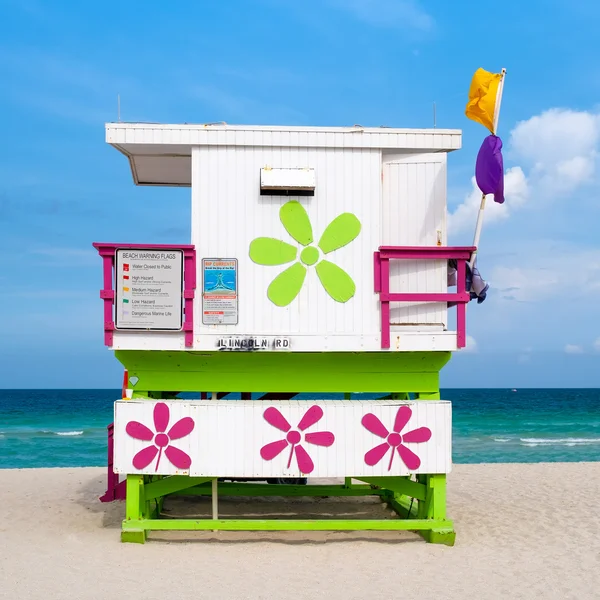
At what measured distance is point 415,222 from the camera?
32.6ft

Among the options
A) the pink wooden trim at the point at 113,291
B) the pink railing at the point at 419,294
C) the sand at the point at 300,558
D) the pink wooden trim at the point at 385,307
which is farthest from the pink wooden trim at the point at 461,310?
the pink wooden trim at the point at 113,291

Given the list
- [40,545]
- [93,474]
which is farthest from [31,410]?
[40,545]

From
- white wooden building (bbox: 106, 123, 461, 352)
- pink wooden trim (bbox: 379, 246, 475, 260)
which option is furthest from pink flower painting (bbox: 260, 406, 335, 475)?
pink wooden trim (bbox: 379, 246, 475, 260)

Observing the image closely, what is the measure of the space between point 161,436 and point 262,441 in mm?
1256

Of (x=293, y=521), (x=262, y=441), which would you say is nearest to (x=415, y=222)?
(x=262, y=441)

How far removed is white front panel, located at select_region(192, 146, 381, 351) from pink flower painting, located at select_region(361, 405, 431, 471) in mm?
922

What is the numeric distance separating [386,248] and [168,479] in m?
4.12

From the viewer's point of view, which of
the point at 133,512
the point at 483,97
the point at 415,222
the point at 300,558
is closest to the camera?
the point at 300,558

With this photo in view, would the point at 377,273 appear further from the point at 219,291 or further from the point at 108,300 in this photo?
the point at 108,300

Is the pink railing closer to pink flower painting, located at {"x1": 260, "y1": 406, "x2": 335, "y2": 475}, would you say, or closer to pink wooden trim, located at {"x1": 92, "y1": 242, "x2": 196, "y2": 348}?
pink flower painting, located at {"x1": 260, "y1": 406, "x2": 335, "y2": 475}

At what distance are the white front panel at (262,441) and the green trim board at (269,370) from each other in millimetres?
291

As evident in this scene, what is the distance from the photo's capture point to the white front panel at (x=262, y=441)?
30.7 ft

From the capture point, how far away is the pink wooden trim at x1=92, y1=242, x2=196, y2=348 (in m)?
9.27

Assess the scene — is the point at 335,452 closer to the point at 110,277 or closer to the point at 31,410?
the point at 110,277
